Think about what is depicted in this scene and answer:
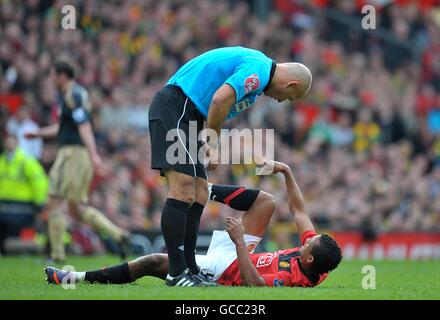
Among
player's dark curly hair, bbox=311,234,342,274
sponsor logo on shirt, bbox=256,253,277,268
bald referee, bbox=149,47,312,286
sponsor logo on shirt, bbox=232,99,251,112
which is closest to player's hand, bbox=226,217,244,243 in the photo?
bald referee, bbox=149,47,312,286

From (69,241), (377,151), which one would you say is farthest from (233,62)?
(377,151)

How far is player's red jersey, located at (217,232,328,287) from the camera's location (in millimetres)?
8062

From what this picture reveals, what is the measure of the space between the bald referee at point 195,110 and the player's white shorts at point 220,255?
0.11 metres

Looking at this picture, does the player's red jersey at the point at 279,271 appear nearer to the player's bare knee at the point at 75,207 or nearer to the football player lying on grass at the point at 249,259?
the football player lying on grass at the point at 249,259

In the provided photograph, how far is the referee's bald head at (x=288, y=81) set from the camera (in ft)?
26.9

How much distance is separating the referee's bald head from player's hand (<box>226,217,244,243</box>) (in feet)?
3.93

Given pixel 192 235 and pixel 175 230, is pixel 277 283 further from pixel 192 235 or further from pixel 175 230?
pixel 175 230

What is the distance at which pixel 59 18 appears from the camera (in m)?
17.2

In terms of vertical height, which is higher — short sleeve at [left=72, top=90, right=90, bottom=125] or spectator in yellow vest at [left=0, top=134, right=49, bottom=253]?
short sleeve at [left=72, top=90, right=90, bottom=125]

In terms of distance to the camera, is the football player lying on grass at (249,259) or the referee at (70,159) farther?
the referee at (70,159)

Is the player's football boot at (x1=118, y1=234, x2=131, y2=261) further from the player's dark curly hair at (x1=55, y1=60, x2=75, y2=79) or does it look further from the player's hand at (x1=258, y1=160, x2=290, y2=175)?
the player's hand at (x1=258, y1=160, x2=290, y2=175)
